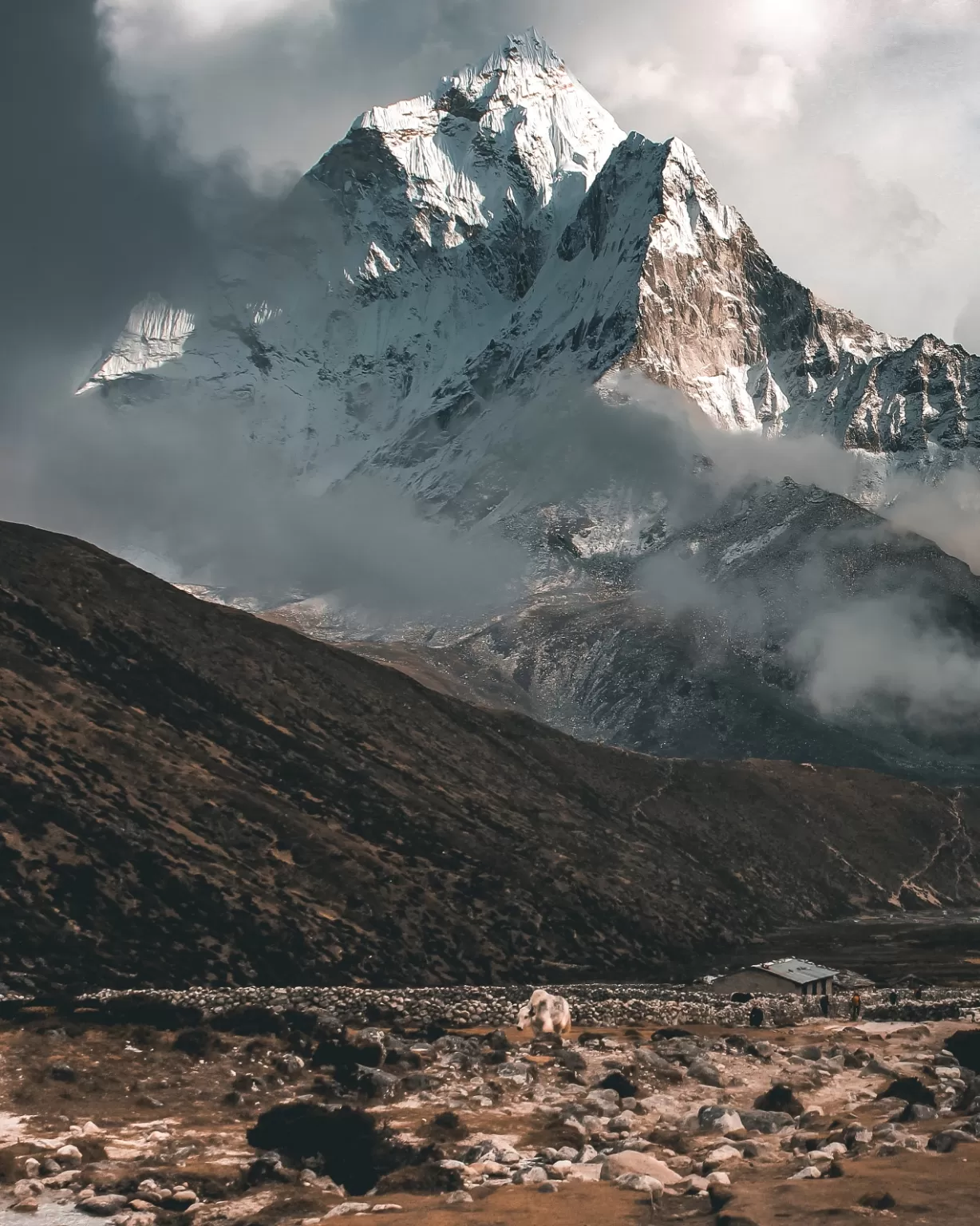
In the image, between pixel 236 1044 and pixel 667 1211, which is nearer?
pixel 667 1211

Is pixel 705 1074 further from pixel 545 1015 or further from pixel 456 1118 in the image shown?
pixel 545 1015

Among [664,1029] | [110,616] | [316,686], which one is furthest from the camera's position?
[316,686]

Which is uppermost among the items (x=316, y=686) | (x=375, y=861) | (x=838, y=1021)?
(x=316, y=686)

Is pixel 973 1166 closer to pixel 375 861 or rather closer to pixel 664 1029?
pixel 664 1029

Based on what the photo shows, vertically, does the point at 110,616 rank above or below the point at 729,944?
above

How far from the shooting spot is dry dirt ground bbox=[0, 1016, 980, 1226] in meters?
38.7

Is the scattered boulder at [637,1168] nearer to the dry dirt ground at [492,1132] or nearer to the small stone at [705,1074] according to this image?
the dry dirt ground at [492,1132]

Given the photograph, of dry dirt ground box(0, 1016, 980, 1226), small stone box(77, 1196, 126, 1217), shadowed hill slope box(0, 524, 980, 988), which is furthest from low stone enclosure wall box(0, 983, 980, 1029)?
small stone box(77, 1196, 126, 1217)

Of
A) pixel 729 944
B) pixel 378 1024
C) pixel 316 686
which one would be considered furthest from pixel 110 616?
pixel 378 1024

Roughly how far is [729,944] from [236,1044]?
95696mm

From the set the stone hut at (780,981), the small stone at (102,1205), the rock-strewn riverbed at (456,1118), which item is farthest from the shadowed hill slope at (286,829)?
the small stone at (102,1205)

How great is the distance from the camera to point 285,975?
308 ft

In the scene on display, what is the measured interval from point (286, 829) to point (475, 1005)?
38.2 metres

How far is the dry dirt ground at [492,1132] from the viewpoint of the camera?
38.7 metres
